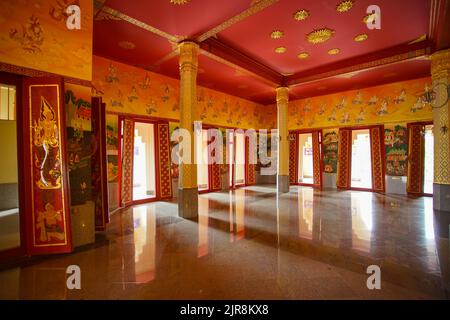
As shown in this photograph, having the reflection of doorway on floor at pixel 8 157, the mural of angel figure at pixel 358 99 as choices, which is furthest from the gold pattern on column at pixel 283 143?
the reflection of doorway on floor at pixel 8 157

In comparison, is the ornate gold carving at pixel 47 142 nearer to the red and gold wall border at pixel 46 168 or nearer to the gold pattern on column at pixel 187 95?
the red and gold wall border at pixel 46 168

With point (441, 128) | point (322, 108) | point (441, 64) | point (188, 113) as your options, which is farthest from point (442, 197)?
point (188, 113)

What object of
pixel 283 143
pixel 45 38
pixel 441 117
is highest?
pixel 45 38

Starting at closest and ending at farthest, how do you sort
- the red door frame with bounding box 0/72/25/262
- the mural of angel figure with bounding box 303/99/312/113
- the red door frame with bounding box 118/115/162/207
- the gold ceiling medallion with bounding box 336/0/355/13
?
the red door frame with bounding box 0/72/25/262 → the gold ceiling medallion with bounding box 336/0/355/13 → the red door frame with bounding box 118/115/162/207 → the mural of angel figure with bounding box 303/99/312/113

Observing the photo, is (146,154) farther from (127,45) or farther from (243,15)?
(243,15)

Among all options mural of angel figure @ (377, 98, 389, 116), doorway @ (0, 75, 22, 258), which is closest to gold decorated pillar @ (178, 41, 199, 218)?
doorway @ (0, 75, 22, 258)

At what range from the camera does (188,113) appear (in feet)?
16.9

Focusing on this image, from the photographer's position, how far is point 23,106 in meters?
3.17

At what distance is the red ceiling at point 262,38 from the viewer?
4.27 metres

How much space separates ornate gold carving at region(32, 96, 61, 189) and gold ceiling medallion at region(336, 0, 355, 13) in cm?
533

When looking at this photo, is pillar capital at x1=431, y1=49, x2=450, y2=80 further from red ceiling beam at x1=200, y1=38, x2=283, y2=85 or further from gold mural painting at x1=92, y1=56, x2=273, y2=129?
gold mural painting at x1=92, y1=56, x2=273, y2=129

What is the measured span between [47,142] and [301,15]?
201 inches

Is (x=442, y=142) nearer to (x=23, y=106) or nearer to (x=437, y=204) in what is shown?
(x=437, y=204)

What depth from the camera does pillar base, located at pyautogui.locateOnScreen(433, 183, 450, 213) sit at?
227 inches
